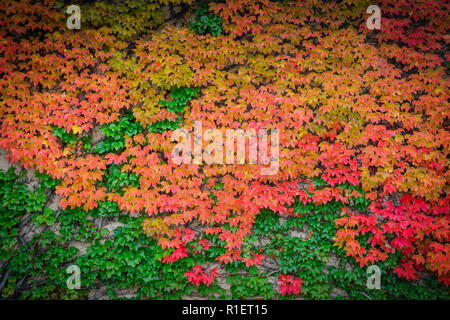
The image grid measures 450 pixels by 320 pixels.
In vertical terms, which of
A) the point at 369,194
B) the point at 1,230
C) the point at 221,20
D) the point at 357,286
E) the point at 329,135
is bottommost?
the point at 357,286

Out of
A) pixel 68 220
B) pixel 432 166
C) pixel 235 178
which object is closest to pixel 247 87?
pixel 235 178

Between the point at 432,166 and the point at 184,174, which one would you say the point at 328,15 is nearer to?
the point at 432,166

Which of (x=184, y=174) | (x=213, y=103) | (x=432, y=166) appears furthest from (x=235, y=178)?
(x=432, y=166)

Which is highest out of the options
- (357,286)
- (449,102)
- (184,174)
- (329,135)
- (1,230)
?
(449,102)

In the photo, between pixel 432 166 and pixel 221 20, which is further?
pixel 221 20

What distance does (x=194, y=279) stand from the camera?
4.37 metres

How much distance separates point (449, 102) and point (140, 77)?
16.3ft

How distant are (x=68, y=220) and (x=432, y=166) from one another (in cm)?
588

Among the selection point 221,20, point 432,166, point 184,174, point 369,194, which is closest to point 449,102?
point 432,166

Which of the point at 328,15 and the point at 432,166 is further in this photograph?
the point at 328,15

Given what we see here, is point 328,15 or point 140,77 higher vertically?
point 328,15

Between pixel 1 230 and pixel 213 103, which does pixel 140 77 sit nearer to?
pixel 213 103

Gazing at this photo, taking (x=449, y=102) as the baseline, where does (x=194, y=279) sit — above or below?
below

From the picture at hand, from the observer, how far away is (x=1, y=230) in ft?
14.4
